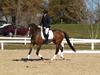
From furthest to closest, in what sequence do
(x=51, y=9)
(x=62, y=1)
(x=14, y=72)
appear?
(x=62, y=1), (x=51, y=9), (x=14, y=72)

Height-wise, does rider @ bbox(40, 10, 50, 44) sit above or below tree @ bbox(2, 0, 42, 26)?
above

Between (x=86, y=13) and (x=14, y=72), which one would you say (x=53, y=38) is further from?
(x=86, y=13)

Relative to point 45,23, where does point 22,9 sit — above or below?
below

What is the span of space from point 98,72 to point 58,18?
69493 mm

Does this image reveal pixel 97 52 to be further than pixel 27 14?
No

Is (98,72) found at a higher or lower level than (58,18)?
higher

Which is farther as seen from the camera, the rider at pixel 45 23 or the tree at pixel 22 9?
the tree at pixel 22 9

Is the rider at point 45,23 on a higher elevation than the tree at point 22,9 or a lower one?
higher

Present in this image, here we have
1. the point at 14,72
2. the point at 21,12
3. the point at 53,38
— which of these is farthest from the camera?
the point at 21,12

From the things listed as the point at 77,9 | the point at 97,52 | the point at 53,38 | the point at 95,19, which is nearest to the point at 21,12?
the point at 77,9

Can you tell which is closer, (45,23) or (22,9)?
(45,23)

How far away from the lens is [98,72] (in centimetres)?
1577

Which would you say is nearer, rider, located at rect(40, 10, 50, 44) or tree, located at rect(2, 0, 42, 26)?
rider, located at rect(40, 10, 50, 44)

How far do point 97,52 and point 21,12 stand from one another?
32.2 metres
